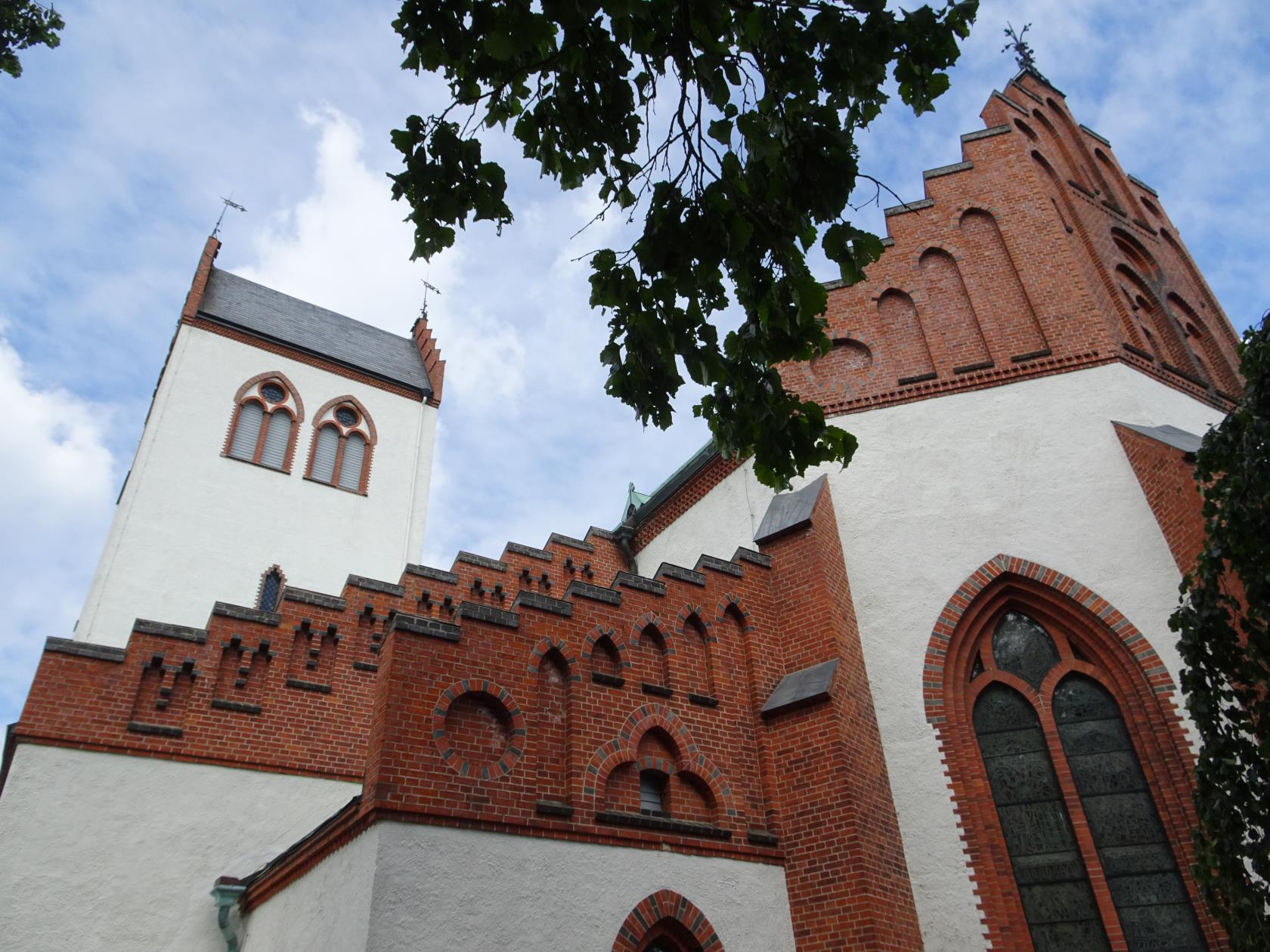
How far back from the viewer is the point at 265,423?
20.7 metres

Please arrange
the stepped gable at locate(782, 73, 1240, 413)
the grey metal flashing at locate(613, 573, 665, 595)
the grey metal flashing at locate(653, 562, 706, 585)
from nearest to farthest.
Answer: the grey metal flashing at locate(613, 573, 665, 595), the grey metal flashing at locate(653, 562, 706, 585), the stepped gable at locate(782, 73, 1240, 413)

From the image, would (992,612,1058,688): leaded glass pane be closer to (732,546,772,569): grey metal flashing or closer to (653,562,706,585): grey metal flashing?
(732,546,772,569): grey metal flashing

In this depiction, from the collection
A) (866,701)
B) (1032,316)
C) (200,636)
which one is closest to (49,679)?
(200,636)

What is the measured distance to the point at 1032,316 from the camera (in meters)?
11.4

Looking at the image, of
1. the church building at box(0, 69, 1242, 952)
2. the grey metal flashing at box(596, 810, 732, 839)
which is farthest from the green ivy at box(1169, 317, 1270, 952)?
the grey metal flashing at box(596, 810, 732, 839)

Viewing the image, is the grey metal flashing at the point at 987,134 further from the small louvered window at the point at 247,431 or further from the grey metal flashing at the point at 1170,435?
the small louvered window at the point at 247,431

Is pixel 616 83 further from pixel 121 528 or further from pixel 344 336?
pixel 344 336

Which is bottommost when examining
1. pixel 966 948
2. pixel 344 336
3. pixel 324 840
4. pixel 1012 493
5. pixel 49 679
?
pixel 966 948

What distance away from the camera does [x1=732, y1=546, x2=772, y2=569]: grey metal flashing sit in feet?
32.6

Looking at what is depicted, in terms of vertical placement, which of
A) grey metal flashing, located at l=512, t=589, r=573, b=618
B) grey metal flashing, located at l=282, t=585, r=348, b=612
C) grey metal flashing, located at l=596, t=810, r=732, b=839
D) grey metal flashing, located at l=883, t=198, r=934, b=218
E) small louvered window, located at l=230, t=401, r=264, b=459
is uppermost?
small louvered window, located at l=230, t=401, r=264, b=459

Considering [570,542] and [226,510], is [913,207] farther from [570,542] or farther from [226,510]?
[226,510]

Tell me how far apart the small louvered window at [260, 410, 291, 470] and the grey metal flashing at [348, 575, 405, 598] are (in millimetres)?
9362

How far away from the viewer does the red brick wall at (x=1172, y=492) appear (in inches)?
340

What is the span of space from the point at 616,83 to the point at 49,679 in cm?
864
